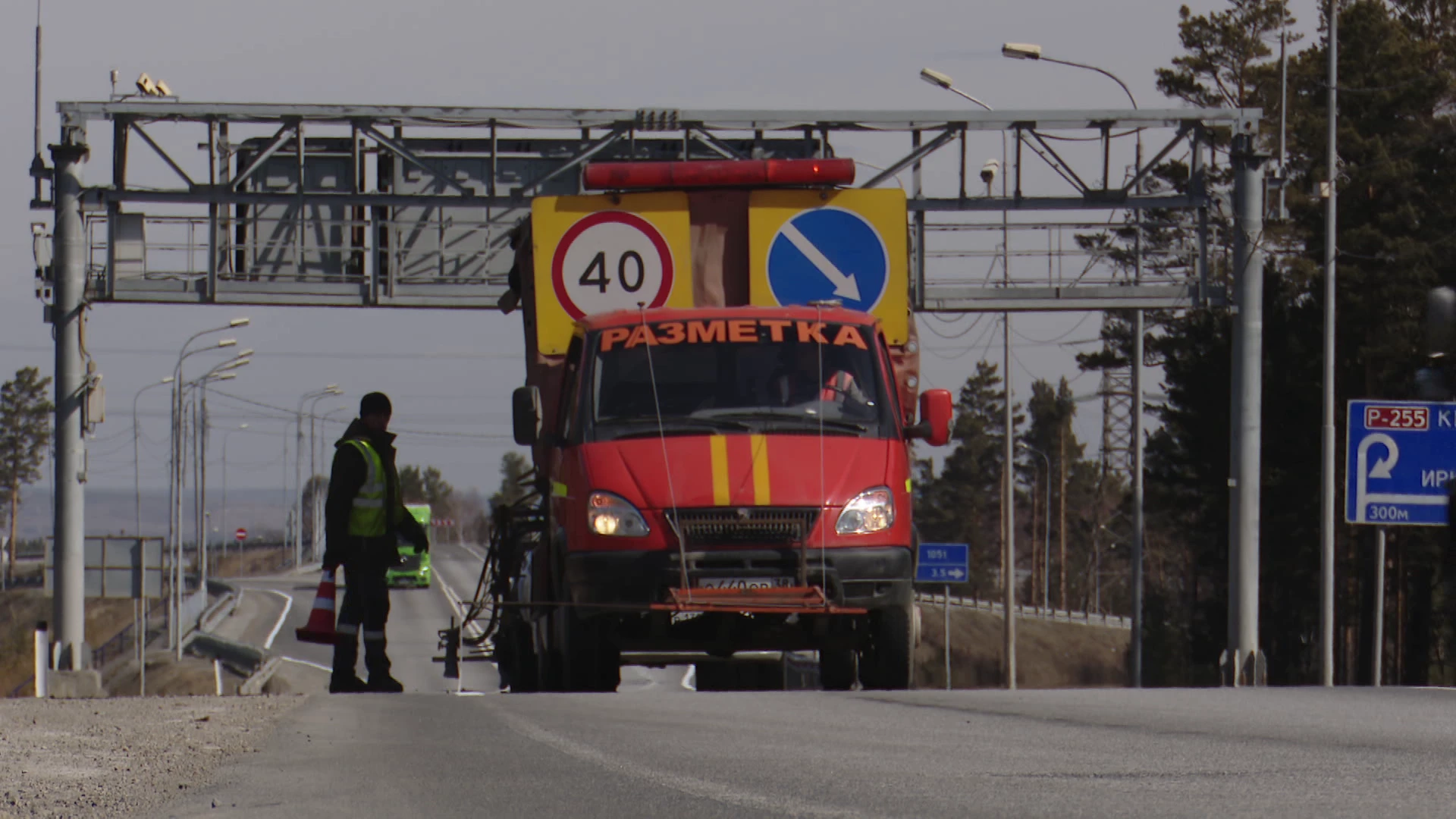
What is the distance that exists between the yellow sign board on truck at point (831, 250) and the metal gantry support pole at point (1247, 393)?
1225cm

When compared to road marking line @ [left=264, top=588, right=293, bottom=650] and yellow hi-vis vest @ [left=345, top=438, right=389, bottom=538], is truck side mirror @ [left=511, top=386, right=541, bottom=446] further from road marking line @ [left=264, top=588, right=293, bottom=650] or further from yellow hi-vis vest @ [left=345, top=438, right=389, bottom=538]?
road marking line @ [left=264, top=588, right=293, bottom=650]

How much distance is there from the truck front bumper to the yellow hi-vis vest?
7.06 ft

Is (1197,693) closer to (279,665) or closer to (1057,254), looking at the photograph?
(1057,254)

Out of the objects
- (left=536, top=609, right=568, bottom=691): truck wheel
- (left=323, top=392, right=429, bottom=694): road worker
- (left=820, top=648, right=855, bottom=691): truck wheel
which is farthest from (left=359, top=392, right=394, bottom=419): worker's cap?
(left=820, top=648, right=855, bottom=691): truck wheel

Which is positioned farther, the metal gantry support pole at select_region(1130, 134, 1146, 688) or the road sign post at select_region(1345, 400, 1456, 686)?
the metal gantry support pole at select_region(1130, 134, 1146, 688)

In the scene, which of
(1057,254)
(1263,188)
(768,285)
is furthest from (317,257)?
(768,285)

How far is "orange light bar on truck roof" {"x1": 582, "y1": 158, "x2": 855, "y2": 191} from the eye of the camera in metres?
15.1

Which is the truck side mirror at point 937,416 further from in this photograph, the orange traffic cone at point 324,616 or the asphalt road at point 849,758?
the orange traffic cone at point 324,616

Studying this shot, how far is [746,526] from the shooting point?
12586 millimetres

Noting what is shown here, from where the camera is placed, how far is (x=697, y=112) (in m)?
28.7

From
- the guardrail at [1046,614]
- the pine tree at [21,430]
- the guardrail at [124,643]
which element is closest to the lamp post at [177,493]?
the guardrail at [124,643]

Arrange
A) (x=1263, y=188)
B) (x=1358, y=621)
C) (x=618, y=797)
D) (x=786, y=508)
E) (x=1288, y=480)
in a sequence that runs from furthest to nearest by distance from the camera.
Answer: (x=1358, y=621)
(x=1288, y=480)
(x=1263, y=188)
(x=786, y=508)
(x=618, y=797)

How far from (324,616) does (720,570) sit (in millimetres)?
3348

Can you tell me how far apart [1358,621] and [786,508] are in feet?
144
